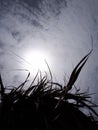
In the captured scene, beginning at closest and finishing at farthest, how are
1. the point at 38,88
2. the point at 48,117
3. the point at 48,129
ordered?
1. the point at 48,129
2. the point at 48,117
3. the point at 38,88

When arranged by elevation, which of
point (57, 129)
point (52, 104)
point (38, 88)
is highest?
point (38, 88)

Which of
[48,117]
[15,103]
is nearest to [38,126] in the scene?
[48,117]

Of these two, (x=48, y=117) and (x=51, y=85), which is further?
(x=51, y=85)

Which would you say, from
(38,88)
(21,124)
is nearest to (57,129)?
(21,124)

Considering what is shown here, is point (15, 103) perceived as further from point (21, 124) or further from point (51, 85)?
point (51, 85)

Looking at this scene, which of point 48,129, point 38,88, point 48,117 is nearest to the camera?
point 48,129

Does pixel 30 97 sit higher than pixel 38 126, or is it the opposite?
pixel 30 97
